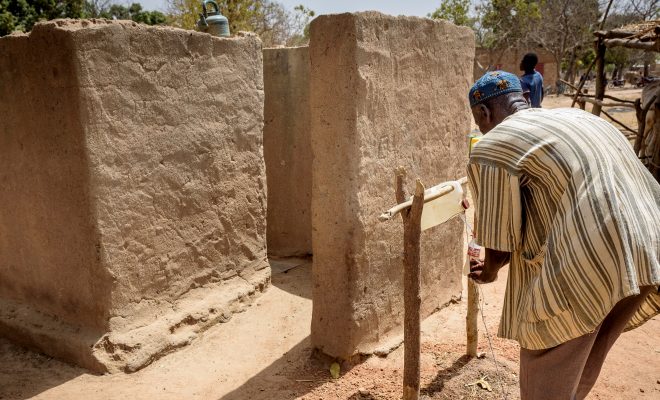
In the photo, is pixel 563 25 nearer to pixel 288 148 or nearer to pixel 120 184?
pixel 288 148

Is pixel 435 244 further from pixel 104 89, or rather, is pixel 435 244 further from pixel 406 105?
pixel 104 89

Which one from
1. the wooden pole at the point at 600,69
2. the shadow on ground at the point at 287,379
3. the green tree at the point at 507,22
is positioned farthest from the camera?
the green tree at the point at 507,22

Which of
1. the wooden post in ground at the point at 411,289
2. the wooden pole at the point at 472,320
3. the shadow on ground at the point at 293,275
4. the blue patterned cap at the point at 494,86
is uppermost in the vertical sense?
the blue patterned cap at the point at 494,86

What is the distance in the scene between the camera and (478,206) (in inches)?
77.7

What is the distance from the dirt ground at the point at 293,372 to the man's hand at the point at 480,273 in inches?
43.4

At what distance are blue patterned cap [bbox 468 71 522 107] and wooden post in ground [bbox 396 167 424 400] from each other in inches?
20.9

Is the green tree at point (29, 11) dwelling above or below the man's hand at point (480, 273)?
above

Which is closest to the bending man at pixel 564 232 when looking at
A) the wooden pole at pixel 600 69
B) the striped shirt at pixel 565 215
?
the striped shirt at pixel 565 215

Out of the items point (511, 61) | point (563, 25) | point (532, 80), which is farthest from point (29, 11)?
point (563, 25)

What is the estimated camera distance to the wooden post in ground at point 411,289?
8.25 ft

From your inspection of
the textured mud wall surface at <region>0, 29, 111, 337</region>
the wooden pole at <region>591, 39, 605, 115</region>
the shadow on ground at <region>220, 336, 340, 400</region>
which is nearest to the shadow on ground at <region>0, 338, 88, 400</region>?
the textured mud wall surface at <region>0, 29, 111, 337</region>

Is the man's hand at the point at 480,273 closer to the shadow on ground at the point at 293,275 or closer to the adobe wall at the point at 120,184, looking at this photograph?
the adobe wall at the point at 120,184

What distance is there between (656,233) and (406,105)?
1815 mm

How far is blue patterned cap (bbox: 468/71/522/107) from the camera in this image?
7.01 feet
